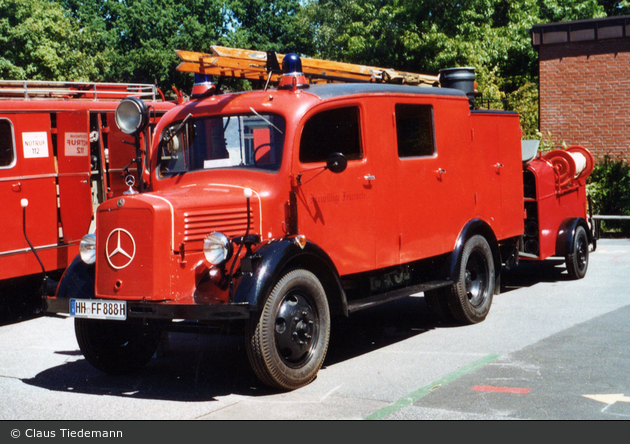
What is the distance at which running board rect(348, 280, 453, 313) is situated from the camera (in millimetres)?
6892

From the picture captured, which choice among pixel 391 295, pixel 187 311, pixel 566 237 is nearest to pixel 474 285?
pixel 391 295

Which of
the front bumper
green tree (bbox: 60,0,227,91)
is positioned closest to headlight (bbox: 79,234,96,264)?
the front bumper

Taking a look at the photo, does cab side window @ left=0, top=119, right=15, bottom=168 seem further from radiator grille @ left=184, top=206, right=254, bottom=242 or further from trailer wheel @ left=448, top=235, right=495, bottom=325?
trailer wheel @ left=448, top=235, right=495, bottom=325

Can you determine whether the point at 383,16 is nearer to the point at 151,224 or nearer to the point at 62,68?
the point at 62,68

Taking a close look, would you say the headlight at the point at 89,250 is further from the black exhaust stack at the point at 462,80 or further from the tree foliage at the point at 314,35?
the tree foliage at the point at 314,35

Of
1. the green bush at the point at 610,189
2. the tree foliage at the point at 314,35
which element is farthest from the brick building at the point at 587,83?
the tree foliage at the point at 314,35

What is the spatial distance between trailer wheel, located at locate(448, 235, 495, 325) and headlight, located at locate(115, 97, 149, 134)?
12.3ft

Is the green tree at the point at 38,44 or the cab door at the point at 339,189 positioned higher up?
the green tree at the point at 38,44

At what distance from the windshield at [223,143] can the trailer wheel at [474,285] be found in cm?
285

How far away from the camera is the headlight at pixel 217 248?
5.91m

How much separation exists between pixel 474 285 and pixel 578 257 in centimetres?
360

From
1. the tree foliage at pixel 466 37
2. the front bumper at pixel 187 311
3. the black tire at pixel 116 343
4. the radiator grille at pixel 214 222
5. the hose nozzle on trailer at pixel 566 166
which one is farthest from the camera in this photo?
the tree foliage at pixel 466 37

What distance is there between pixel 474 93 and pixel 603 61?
1290 centimetres

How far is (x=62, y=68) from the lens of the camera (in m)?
36.1
